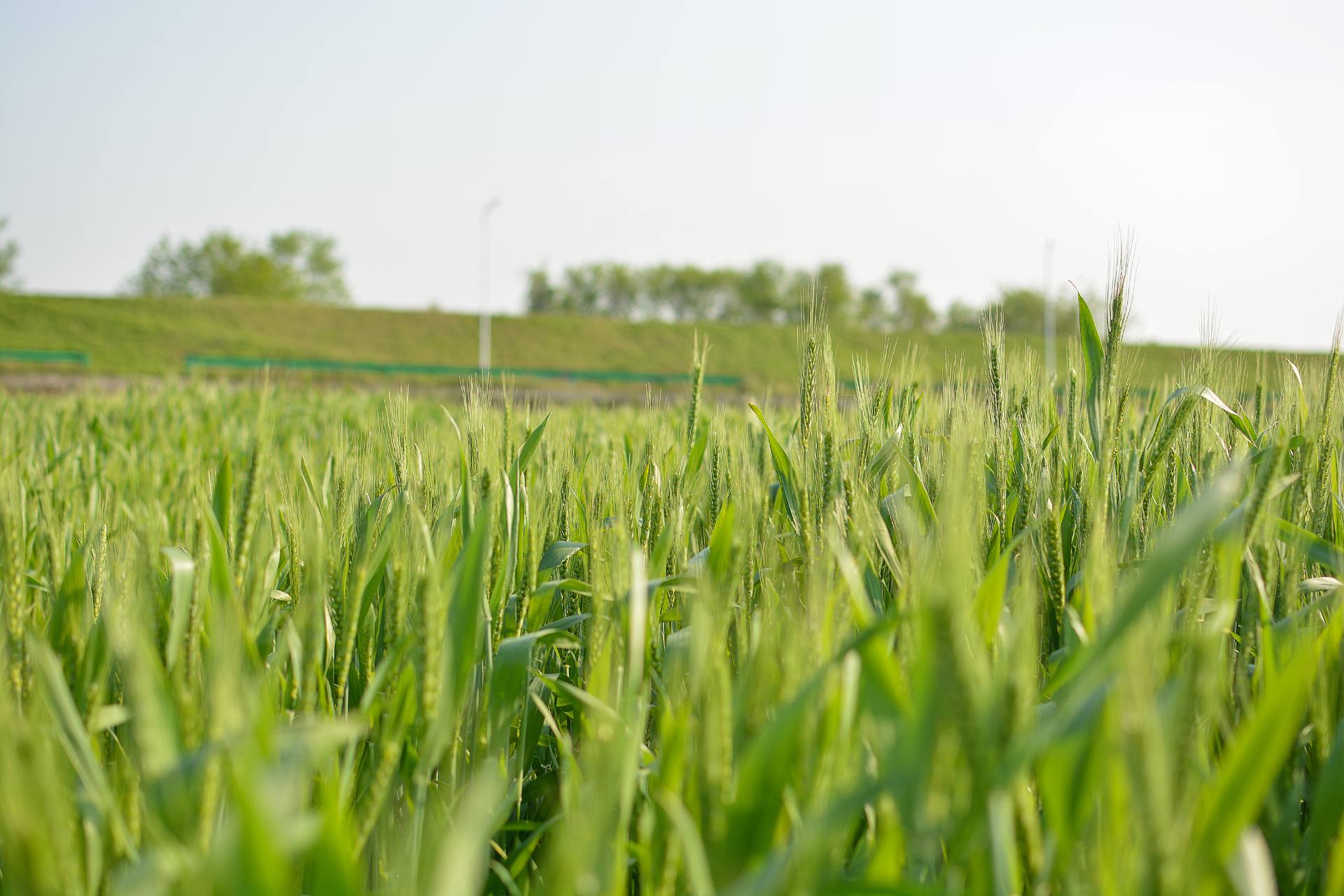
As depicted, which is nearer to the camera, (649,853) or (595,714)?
(649,853)

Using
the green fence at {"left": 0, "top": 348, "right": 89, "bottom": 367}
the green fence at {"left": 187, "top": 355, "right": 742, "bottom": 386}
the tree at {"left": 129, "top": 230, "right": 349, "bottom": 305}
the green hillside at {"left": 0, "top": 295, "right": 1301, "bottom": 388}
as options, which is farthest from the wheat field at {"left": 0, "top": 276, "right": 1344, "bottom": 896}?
the tree at {"left": 129, "top": 230, "right": 349, "bottom": 305}

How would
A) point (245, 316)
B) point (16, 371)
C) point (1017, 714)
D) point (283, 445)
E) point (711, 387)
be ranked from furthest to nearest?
1. point (245, 316)
2. point (711, 387)
3. point (16, 371)
4. point (283, 445)
5. point (1017, 714)

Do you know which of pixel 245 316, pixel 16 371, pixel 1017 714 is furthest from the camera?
pixel 245 316

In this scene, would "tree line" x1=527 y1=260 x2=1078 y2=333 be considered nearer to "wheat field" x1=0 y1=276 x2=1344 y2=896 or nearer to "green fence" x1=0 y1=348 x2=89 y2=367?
"green fence" x1=0 y1=348 x2=89 y2=367

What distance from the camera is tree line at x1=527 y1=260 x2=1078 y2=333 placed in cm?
7394

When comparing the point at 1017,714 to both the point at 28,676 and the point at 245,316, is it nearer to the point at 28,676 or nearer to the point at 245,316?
the point at 28,676

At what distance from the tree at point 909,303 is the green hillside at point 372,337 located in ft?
89.2

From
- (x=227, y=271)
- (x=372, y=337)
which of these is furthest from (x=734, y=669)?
(x=227, y=271)

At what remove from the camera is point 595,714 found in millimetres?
985

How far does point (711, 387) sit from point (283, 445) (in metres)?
21.2

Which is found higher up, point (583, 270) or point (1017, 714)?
point (583, 270)

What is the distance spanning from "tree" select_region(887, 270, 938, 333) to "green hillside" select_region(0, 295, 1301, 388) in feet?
89.2

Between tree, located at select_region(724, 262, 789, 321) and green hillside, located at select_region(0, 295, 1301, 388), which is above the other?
tree, located at select_region(724, 262, 789, 321)

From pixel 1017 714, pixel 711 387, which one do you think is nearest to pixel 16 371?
pixel 711 387
